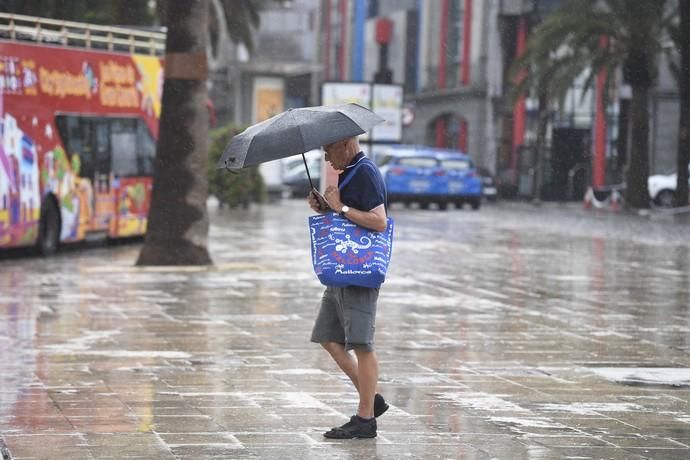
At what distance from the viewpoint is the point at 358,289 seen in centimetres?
816

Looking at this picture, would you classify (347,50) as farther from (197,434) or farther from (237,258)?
(197,434)

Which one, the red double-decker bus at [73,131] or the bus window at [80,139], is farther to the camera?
the bus window at [80,139]

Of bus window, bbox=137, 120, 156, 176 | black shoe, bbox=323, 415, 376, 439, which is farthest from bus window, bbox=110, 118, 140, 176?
black shoe, bbox=323, 415, 376, 439

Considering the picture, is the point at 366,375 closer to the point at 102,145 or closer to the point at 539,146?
the point at 102,145

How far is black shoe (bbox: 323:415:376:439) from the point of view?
803 cm

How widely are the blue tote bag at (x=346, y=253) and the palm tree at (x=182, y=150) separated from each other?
11723 mm

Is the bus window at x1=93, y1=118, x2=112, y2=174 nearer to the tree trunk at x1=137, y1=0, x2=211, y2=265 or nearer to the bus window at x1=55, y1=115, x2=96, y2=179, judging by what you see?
the bus window at x1=55, y1=115, x2=96, y2=179

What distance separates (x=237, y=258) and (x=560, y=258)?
4.68 metres

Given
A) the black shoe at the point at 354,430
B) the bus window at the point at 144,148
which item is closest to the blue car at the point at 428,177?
the bus window at the point at 144,148

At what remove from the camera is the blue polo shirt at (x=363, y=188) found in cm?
813

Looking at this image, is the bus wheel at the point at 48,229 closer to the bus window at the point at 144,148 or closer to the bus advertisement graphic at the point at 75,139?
the bus advertisement graphic at the point at 75,139

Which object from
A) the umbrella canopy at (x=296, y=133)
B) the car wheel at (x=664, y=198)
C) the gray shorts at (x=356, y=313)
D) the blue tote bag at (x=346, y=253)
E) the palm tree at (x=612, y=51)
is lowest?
the car wheel at (x=664, y=198)

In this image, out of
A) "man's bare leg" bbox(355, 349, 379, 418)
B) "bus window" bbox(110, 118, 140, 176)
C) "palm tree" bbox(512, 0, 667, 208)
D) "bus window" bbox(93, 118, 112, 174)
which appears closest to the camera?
"man's bare leg" bbox(355, 349, 379, 418)

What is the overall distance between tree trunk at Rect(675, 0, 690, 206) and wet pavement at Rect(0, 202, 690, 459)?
20.4 m
